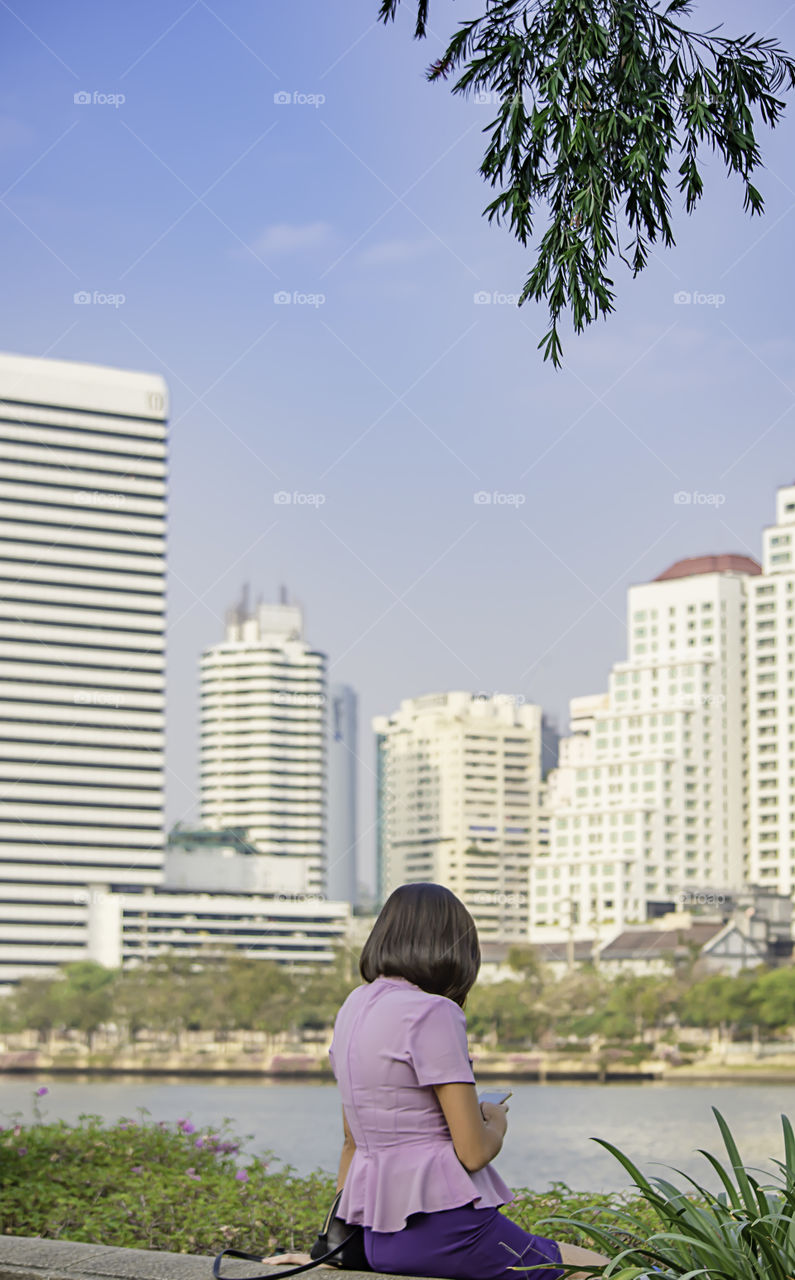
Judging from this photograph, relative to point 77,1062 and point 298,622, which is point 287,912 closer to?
point 77,1062

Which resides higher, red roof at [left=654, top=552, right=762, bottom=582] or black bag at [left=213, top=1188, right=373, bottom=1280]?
red roof at [left=654, top=552, right=762, bottom=582]

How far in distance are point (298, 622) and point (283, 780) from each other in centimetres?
865

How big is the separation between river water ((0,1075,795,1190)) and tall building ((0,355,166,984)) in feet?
30.9

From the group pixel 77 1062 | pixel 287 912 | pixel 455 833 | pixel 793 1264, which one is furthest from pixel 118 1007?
pixel 793 1264

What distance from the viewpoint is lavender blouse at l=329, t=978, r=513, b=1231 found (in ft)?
5.70

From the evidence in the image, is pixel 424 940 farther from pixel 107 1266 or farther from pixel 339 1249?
pixel 107 1266

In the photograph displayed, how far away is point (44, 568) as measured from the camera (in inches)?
2516

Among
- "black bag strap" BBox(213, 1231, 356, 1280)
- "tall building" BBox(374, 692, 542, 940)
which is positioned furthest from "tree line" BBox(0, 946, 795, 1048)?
"black bag strap" BBox(213, 1231, 356, 1280)

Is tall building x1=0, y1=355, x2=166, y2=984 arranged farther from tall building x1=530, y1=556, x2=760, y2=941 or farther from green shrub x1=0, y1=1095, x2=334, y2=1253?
green shrub x1=0, y1=1095, x2=334, y2=1253

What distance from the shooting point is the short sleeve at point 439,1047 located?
1.73 m

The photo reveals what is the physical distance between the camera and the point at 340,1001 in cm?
5419

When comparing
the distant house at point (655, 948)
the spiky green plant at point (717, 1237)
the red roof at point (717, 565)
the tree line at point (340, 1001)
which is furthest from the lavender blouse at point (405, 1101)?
the red roof at point (717, 565)

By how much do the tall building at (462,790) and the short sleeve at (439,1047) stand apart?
64497mm

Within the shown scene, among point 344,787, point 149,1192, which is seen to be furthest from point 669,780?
point 149,1192
